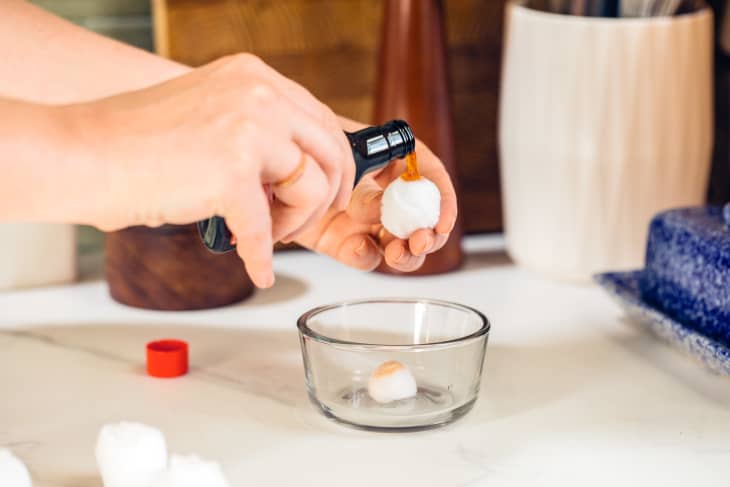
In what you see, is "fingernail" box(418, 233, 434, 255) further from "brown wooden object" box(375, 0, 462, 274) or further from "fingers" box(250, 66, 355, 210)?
"brown wooden object" box(375, 0, 462, 274)

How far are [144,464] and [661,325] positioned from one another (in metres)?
0.57

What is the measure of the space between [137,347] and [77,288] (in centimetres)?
24

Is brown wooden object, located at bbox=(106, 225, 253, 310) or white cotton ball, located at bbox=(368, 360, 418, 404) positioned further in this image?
brown wooden object, located at bbox=(106, 225, 253, 310)

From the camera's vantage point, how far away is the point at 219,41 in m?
1.44

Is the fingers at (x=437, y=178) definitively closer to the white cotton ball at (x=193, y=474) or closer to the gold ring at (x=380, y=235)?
the gold ring at (x=380, y=235)

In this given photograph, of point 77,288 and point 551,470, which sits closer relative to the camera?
point 551,470

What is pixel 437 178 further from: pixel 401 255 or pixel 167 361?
pixel 167 361

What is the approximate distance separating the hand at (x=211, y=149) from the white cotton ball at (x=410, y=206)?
16 cm

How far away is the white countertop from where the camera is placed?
0.88 meters

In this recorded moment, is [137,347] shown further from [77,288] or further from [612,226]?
[612,226]

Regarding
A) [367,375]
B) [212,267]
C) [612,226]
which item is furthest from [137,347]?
[612,226]

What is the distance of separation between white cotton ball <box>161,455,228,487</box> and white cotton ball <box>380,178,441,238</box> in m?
0.30

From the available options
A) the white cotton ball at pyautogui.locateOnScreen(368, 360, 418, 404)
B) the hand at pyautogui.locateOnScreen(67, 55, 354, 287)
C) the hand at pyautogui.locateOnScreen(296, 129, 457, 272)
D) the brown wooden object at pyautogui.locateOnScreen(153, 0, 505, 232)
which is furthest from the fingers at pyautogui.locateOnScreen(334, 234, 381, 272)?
the brown wooden object at pyautogui.locateOnScreen(153, 0, 505, 232)

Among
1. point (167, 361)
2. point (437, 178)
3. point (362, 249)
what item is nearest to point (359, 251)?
point (362, 249)
